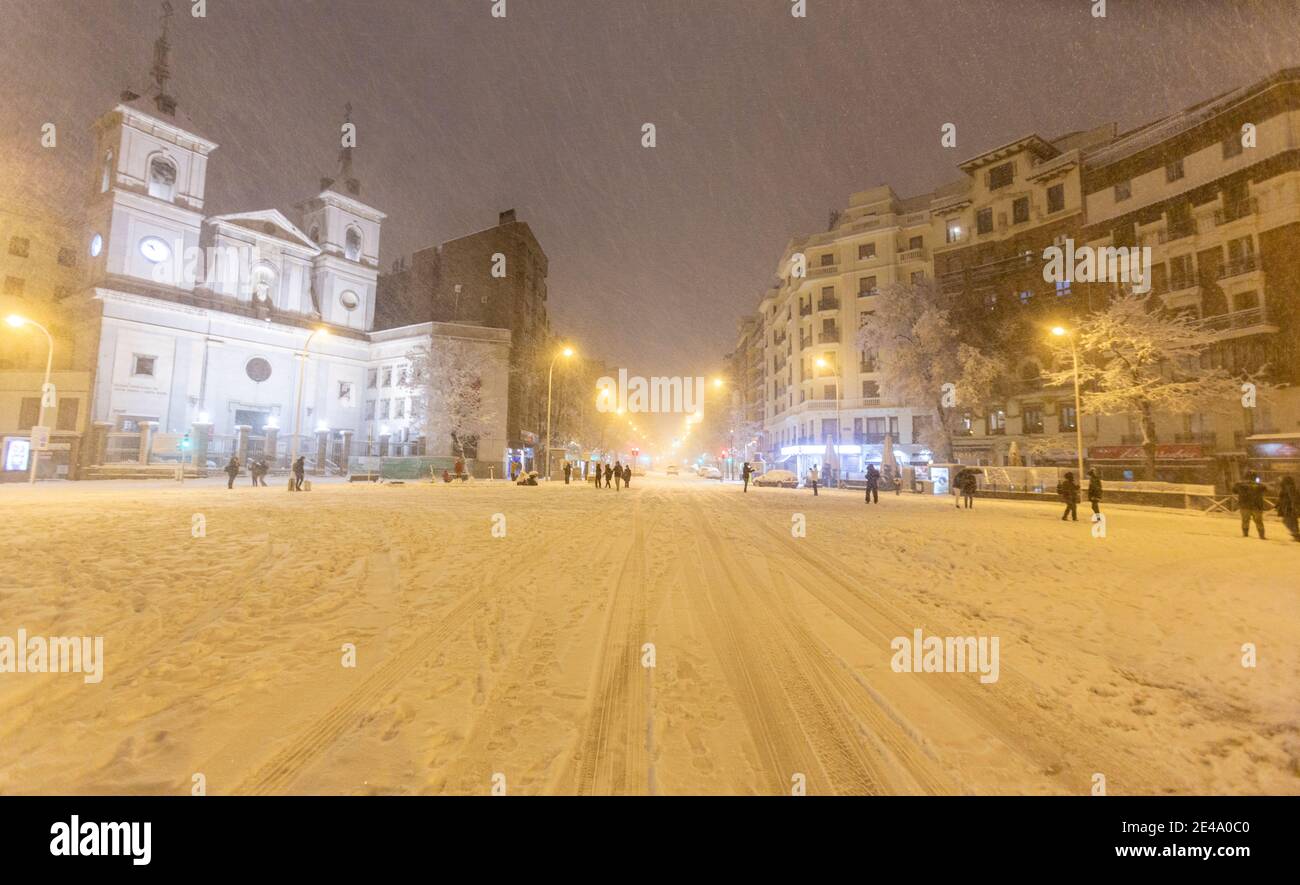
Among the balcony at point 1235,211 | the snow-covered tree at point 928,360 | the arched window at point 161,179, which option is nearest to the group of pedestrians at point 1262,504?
the snow-covered tree at point 928,360

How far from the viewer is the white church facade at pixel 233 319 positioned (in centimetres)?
3928

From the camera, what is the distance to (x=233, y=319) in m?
45.0

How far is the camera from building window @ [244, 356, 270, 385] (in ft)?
152

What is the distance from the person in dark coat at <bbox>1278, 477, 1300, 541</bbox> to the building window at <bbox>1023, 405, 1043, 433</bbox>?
28531mm

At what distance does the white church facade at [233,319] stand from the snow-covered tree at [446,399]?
1.12 metres

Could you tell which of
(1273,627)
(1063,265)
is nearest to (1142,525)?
(1273,627)

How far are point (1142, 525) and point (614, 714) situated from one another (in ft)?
64.0

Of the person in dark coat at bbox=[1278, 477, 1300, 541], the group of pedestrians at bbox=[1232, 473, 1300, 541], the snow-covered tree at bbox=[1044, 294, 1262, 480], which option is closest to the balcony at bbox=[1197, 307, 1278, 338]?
the snow-covered tree at bbox=[1044, 294, 1262, 480]

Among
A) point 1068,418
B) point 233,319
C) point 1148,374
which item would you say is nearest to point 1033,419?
point 1068,418

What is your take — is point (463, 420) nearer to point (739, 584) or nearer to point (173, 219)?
point (173, 219)

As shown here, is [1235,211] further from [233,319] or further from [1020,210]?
[233,319]

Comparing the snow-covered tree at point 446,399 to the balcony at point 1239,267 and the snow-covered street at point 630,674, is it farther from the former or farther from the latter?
the balcony at point 1239,267

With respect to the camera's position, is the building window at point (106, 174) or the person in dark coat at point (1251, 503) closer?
the person in dark coat at point (1251, 503)

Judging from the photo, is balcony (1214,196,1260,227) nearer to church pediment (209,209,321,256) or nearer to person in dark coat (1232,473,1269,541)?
person in dark coat (1232,473,1269,541)
